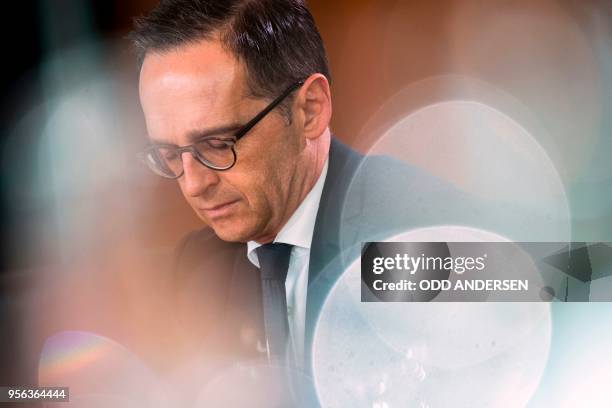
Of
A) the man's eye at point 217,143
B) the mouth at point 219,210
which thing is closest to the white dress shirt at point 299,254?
the mouth at point 219,210

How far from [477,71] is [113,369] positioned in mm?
1272

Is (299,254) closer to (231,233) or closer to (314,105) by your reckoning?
(231,233)

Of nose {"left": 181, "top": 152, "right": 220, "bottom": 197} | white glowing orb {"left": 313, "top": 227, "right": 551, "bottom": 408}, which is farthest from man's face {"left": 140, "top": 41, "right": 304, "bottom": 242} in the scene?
white glowing orb {"left": 313, "top": 227, "right": 551, "bottom": 408}

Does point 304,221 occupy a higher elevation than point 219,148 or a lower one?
lower

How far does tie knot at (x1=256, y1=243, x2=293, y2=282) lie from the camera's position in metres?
1.75

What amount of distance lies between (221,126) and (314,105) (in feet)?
0.80

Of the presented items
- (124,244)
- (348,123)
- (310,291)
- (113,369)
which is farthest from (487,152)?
(113,369)

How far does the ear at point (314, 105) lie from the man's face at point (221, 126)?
45 mm

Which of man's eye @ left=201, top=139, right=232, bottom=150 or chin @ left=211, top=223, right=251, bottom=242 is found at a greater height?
man's eye @ left=201, top=139, right=232, bottom=150

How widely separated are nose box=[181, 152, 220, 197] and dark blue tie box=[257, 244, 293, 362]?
230 mm

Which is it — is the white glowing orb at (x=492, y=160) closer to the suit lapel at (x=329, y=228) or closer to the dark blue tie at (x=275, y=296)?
the suit lapel at (x=329, y=228)

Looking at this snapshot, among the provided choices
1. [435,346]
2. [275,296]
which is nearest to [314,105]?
[275,296]

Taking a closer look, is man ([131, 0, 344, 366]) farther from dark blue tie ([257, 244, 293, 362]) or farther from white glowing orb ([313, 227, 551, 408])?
white glowing orb ([313, 227, 551, 408])

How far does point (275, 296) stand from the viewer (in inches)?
69.5
